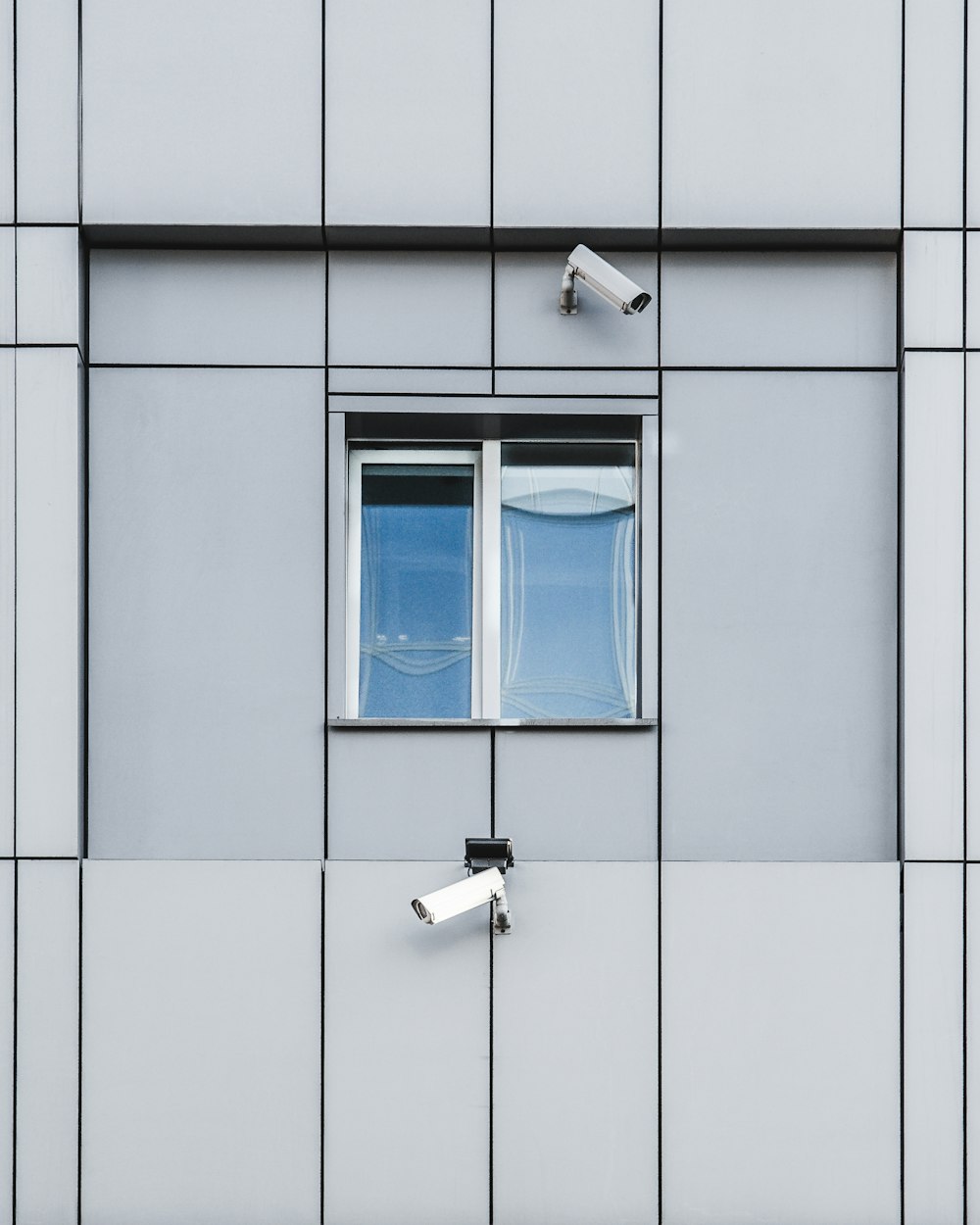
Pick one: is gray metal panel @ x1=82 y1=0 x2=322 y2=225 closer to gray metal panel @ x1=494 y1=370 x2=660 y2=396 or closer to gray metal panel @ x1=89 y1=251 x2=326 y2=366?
gray metal panel @ x1=89 y1=251 x2=326 y2=366

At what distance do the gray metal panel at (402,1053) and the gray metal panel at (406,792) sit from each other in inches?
4.8

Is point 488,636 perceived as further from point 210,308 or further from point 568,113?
point 568,113

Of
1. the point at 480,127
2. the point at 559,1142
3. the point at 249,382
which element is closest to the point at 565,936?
the point at 559,1142

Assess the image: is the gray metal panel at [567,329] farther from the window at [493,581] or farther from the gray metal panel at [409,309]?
the window at [493,581]

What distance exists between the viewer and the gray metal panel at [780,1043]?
4703 mm

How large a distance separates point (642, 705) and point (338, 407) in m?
2.07

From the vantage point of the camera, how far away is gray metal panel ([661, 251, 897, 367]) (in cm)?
494

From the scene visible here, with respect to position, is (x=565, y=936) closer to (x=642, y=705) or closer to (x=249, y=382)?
(x=642, y=705)

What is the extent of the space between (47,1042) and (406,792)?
6.61 ft

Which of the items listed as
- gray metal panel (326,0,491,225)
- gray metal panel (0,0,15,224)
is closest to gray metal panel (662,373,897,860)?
gray metal panel (326,0,491,225)
